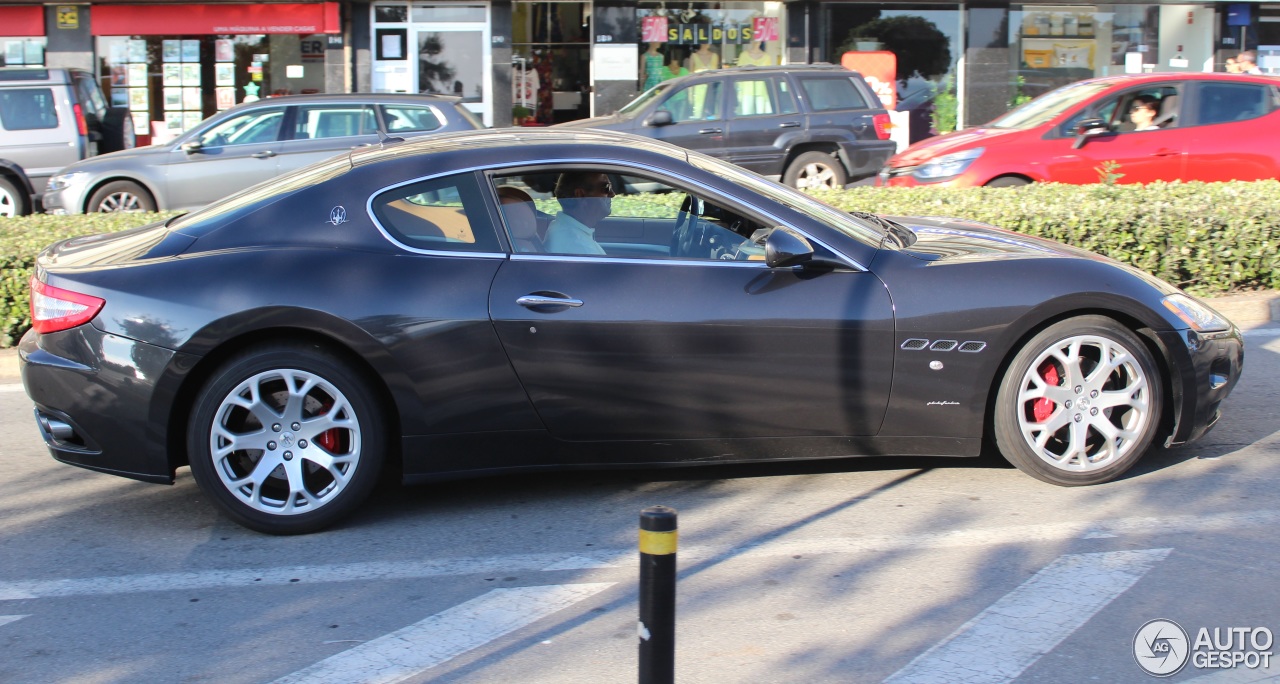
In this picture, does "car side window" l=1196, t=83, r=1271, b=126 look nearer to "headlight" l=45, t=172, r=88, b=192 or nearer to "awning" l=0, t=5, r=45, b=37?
"headlight" l=45, t=172, r=88, b=192

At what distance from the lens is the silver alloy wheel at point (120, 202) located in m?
13.0

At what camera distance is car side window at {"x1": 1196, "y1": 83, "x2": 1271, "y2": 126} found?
11.1m

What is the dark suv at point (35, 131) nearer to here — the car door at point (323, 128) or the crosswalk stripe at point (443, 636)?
the car door at point (323, 128)

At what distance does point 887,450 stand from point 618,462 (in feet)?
3.48

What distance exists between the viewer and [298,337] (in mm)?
4797

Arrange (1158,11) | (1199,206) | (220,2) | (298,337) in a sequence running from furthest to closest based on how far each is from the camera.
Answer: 1. (1158,11)
2. (220,2)
3. (1199,206)
4. (298,337)

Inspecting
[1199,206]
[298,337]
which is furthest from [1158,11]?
[298,337]

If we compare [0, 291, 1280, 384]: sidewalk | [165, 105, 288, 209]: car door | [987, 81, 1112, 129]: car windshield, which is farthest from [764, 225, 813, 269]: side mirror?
[165, 105, 288, 209]: car door

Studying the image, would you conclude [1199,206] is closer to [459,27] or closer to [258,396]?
[258,396]

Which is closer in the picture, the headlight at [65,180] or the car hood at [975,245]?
the car hood at [975,245]

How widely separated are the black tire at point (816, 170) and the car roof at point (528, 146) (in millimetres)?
9396

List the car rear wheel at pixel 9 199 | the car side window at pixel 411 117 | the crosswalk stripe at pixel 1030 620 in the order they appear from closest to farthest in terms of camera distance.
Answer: the crosswalk stripe at pixel 1030 620, the car side window at pixel 411 117, the car rear wheel at pixel 9 199


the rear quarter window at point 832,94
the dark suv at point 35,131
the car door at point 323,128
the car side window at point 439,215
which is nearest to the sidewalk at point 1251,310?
the car side window at point 439,215

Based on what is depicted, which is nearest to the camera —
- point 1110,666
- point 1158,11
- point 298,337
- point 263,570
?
point 1110,666
